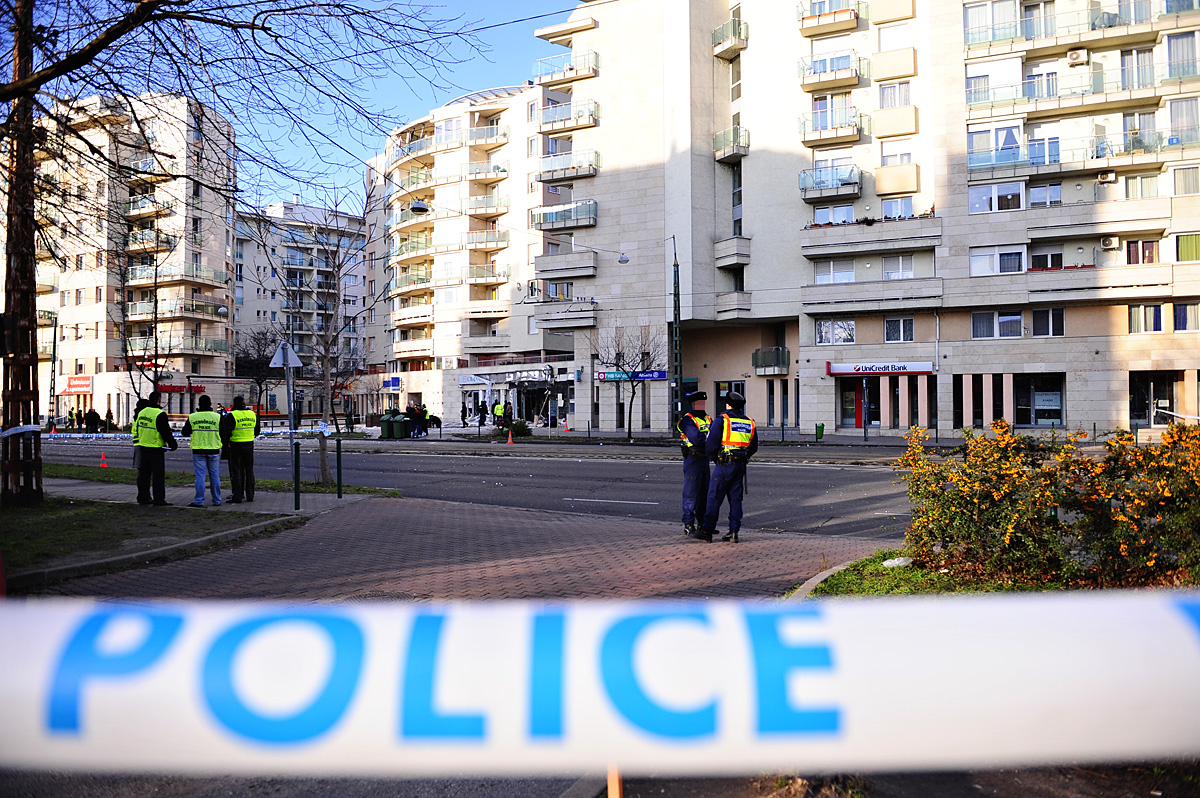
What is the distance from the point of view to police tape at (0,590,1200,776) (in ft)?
5.32

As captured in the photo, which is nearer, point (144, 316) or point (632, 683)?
point (632, 683)

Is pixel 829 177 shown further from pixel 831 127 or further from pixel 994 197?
pixel 994 197

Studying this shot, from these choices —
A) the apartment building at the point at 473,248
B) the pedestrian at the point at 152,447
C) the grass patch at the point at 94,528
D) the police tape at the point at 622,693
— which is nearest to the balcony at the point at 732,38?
the apartment building at the point at 473,248

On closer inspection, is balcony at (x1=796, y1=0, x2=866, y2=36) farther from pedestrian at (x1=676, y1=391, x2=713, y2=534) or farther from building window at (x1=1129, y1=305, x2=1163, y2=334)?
pedestrian at (x1=676, y1=391, x2=713, y2=534)

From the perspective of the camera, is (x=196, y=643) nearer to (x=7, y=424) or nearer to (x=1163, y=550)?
(x=1163, y=550)

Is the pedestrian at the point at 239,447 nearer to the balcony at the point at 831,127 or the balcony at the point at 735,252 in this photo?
the balcony at the point at 735,252

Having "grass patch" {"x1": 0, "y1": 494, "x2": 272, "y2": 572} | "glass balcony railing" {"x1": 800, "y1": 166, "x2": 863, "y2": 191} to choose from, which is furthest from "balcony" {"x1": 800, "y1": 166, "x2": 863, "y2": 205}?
"grass patch" {"x1": 0, "y1": 494, "x2": 272, "y2": 572}

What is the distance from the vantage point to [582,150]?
4881 centimetres

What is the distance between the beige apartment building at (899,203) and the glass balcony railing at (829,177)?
101 millimetres

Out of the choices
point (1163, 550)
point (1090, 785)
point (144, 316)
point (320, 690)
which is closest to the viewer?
point (320, 690)

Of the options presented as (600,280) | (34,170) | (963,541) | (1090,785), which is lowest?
(1090,785)

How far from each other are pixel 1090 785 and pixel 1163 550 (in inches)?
118

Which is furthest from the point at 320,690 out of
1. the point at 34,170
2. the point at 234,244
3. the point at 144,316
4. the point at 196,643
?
the point at 234,244

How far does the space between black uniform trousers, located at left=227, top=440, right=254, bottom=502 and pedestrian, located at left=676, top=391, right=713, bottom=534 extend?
7926mm
